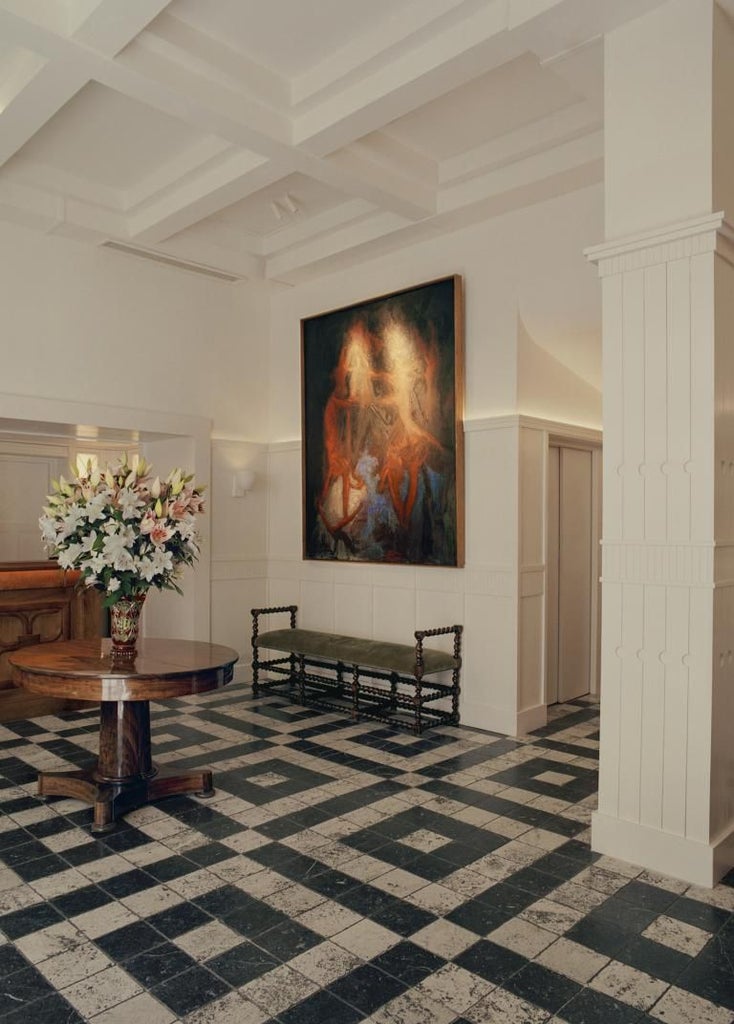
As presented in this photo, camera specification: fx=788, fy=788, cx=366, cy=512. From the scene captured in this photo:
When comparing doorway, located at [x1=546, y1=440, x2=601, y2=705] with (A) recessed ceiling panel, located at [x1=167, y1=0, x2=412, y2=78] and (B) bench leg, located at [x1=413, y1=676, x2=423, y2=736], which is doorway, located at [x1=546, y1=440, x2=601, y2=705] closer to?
(B) bench leg, located at [x1=413, y1=676, x2=423, y2=736]

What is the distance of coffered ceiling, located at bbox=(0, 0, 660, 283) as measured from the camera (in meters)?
4.15

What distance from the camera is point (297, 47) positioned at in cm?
464

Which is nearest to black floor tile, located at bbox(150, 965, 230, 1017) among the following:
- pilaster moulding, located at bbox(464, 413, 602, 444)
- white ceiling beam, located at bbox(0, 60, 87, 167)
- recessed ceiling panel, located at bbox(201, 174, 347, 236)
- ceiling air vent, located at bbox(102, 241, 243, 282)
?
pilaster moulding, located at bbox(464, 413, 602, 444)

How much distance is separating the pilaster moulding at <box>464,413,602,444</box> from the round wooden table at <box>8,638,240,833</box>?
2.77 meters

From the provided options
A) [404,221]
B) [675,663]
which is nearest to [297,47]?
[404,221]

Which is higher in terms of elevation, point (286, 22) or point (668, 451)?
point (286, 22)

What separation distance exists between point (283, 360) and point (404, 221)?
2267mm

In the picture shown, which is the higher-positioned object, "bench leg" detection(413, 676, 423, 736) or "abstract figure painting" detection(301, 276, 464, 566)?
"abstract figure painting" detection(301, 276, 464, 566)

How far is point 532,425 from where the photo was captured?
20.5ft

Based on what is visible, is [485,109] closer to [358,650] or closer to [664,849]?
[358,650]

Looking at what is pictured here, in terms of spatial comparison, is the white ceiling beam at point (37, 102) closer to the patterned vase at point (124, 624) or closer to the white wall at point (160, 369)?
the white wall at point (160, 369)

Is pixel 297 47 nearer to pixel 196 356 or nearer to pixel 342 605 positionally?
pixel 196 356

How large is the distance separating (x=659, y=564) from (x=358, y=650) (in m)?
3.34

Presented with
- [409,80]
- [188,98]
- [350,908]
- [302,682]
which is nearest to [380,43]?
[409,80]
